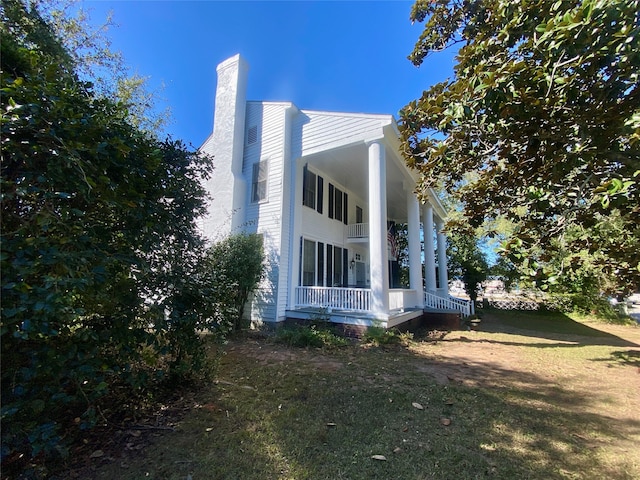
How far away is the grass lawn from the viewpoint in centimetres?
255

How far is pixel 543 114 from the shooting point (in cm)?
363

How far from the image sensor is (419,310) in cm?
1080

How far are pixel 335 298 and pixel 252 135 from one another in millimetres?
6769

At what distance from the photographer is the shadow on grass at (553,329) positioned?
8570 millimetres

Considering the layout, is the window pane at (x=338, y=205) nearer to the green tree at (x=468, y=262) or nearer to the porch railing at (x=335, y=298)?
the porch railing at (x=335, y=298)

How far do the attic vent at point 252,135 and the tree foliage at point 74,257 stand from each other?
7.63m

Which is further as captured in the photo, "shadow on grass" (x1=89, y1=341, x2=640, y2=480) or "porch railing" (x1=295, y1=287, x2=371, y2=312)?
"porch railing" (x1=295, y1=287, x2=371, y2=312)

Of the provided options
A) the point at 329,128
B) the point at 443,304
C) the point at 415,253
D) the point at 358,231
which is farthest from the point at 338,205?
the point at 443,304

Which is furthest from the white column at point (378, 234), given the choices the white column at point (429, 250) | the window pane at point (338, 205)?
the white column at point (429, 250)

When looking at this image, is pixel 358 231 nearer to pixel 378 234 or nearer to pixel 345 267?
pixel 345 267

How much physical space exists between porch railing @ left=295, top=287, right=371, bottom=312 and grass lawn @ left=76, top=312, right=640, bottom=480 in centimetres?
→ 242

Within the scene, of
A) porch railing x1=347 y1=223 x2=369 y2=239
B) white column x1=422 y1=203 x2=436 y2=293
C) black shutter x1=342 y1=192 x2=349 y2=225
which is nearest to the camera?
porch railing x1=347 y1=223 x2=369 y2=239

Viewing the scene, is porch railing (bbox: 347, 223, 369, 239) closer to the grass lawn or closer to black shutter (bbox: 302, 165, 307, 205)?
black shutter (bbox: 302, 165, 307, 205)

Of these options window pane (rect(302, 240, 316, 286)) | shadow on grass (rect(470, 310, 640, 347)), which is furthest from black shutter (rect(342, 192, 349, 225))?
shadow on grass (rect(470, 310, 640, 347))
